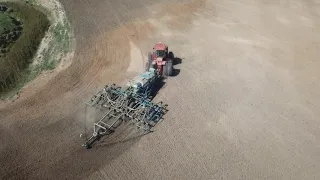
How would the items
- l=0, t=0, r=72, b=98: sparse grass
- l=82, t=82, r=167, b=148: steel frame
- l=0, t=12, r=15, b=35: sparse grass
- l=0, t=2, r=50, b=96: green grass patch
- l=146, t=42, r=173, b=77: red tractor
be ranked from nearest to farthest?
l=82, t=82, r=167, b=148: steel frame, l=146, t=42, r=173, b=77: red tractor, l=0, t=0, r=72, b=98: sparse grass, l=0, t=2, r=50, b=96: green grass patch, l=0, t=12, r=15, b=35: sparse grass

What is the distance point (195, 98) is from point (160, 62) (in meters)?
4.30

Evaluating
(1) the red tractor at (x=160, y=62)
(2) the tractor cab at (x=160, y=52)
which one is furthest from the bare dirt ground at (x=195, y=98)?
(2) the tractor cab at (x=160, y=52)

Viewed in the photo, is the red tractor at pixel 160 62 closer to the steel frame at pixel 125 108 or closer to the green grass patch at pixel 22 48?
the steel frame at pixel 125 108

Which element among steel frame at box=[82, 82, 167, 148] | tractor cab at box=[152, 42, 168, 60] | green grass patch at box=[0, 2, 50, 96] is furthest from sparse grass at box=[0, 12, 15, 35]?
tractor cab at box=[152, 42, 168, 60]

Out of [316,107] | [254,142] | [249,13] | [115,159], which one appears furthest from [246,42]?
[115,159]

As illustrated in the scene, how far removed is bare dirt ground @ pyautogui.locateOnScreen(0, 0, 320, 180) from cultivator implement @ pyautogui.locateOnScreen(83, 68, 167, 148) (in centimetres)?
94

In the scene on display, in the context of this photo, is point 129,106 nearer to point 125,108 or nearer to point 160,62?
point 125,108

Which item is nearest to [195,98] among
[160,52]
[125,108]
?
[160,52]

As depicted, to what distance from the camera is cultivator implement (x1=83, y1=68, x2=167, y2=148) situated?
27.3 meters

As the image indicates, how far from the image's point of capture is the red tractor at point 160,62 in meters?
31.3

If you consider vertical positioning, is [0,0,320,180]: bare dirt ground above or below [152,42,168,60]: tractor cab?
below

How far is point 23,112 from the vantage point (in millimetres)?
28891

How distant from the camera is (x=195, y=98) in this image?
29.7 m

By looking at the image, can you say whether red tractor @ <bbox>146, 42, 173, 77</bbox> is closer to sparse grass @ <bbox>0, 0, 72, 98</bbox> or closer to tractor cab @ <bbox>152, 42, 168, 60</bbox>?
tractor cab @ <bbox>152, 42, 168, 60</bbox>
